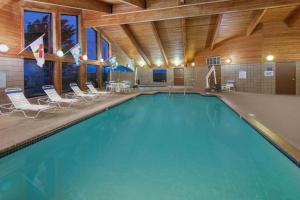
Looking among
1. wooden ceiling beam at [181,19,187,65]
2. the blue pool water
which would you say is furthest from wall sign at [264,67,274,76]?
the blue pool water

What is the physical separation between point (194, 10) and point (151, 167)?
25.0 feet

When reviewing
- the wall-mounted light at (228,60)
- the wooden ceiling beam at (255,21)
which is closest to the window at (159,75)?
the wall-mounted light at (228,60)

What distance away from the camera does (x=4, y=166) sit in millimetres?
3016

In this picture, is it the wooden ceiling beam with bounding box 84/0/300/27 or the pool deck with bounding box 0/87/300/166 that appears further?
the wooden ceiling beam with bounding box 84/0/300/27

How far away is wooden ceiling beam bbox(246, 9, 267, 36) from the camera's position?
29.8ft

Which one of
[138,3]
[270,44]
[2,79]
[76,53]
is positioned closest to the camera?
[2,79]

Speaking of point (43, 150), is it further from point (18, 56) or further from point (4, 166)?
point (18, 56)

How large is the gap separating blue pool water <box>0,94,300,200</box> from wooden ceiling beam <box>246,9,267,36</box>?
643cm

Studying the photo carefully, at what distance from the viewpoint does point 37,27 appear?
336 inches

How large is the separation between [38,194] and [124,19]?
8.68 metres

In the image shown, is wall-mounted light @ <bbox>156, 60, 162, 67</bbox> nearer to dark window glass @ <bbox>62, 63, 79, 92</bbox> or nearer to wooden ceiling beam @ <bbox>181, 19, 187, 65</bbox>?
wooden ceiling beam @ <bbox>181, 19, 187, 65</bbox>

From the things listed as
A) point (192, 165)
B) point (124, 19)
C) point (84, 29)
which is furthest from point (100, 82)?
point (192, 165)

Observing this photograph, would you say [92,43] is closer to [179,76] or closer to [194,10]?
[194,10]

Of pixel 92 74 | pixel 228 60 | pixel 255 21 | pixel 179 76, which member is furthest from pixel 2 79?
pixel 179 76
